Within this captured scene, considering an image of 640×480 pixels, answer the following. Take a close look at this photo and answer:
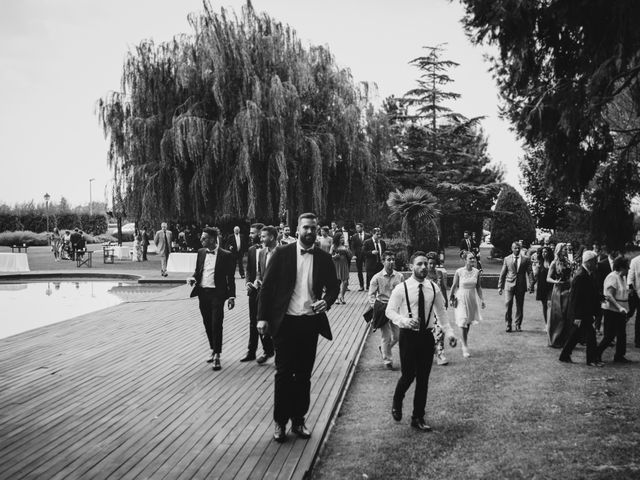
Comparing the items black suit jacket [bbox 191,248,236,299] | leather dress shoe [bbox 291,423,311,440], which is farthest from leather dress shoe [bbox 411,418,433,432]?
black suit jacket [bbox 191,248,236,299]

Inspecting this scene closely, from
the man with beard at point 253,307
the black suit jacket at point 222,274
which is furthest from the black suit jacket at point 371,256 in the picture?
the black suit jacket at point 222,274

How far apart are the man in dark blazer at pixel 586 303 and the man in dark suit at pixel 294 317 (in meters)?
4.75

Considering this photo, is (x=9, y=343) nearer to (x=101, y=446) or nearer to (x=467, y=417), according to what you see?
(x=101, y=446)

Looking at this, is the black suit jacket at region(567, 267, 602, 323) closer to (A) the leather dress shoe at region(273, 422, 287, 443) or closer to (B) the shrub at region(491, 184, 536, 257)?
(A) the leather dress shoe at region(273, 422, 287, 443)

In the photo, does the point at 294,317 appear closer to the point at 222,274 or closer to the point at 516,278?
the point at 222,274

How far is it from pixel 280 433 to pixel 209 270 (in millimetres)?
3423

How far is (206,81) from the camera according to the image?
2372 centimetres

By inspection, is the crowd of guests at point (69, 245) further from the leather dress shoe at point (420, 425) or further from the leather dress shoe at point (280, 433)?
the leather dress shoe at point (420, 425)

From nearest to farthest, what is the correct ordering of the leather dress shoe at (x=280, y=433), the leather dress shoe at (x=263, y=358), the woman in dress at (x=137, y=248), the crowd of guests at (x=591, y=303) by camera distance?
1. the leather dress shoe at (x=280, y=433)
2. the leather dress shoe at (x=263, y=358)
3. the crowd of guests at (x=591, y=303)
4. the woman in dress at (x=137, y=248)

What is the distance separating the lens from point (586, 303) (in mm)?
8445

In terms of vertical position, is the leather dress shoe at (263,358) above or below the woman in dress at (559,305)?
below

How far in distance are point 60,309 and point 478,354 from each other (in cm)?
1016

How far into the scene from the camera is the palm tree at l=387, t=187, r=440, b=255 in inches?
907

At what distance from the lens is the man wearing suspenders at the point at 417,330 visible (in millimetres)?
5680
